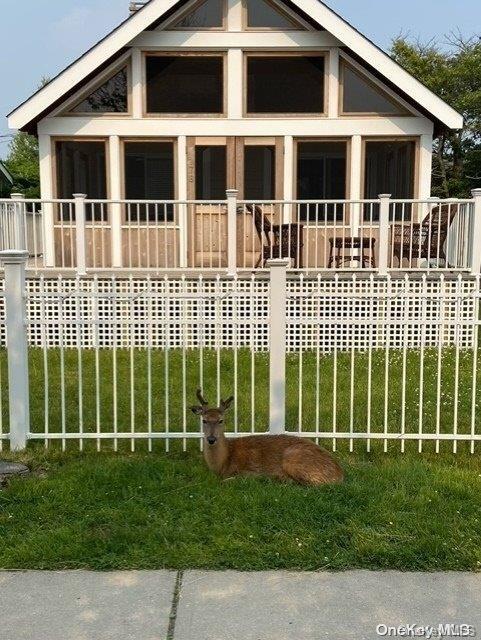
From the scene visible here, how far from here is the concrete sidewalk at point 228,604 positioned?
10.5 feet

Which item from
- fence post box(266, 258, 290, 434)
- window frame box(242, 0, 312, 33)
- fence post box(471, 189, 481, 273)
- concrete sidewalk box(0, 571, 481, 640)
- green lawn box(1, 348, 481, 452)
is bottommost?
concrete sidewalk box(0, 571, 481, 640)

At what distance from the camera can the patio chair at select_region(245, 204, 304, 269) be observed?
11.2m

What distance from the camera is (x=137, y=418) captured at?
6.66m

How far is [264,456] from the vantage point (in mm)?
4992

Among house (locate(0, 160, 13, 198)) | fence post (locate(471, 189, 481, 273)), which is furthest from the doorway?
house (locate(0, 160, 13, 198))

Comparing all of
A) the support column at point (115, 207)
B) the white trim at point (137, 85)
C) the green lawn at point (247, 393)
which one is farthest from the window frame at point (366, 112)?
the green lawn at point (247, 393)

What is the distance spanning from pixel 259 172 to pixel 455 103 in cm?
2381

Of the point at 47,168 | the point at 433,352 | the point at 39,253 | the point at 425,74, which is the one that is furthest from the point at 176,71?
the point at 425,74

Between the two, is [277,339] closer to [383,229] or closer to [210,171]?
[383,229]

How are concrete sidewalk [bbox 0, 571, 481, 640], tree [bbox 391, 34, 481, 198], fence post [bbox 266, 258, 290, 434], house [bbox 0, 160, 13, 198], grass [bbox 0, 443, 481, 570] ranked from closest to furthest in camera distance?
concrete sidewalk [bbox 0, 571, 481, 640]
grass [bbox 0, 443, 481, 570]
fence post [bbox 266, 258, 290, 434]
house [bbox 0, 160, 13, 198]
tree [bbox 391, 34, 481, 198]

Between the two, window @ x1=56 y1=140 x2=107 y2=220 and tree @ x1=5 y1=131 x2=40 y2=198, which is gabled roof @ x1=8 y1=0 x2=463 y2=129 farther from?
tree @ x1=5 y1=131 x2=40 y2=198

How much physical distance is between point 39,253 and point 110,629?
13.2 meters

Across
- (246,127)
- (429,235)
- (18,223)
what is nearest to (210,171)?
(246,127)

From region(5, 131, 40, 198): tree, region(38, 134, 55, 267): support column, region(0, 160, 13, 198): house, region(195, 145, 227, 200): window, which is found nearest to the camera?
region(38, 134, 55, 267): support column
